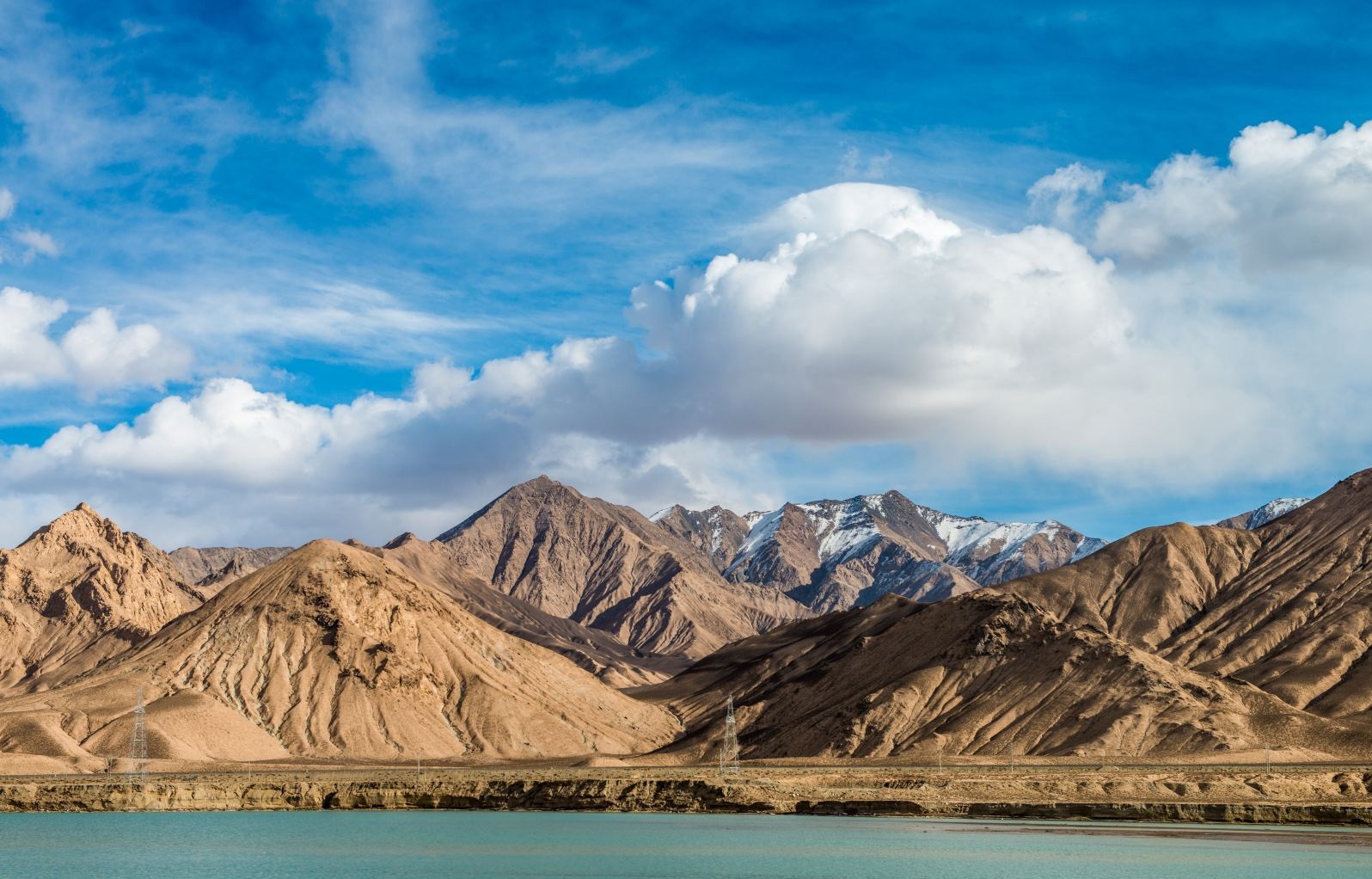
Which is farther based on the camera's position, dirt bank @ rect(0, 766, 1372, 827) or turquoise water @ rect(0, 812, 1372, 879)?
dirt bank @ rect(0, 766, 1372, 827)

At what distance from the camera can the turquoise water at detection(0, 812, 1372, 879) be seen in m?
84.8

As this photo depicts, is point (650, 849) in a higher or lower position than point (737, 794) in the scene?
lower

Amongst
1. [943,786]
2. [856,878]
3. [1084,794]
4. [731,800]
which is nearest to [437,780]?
[731,800]

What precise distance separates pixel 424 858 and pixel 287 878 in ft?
44.0

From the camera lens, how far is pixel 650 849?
9781cm

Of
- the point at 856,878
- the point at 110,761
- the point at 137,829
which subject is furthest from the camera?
the point at 110,761

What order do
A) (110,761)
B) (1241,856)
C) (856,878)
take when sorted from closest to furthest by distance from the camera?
(856,878)
(1241,856)
(110,761)

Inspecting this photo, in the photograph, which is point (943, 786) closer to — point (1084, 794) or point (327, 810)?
point (1084, 794)

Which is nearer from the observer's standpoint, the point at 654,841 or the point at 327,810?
the point at 654,841

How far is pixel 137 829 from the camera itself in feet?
387

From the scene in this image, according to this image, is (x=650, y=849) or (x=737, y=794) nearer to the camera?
(x=650, y=849)

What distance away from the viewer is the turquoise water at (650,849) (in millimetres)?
84750

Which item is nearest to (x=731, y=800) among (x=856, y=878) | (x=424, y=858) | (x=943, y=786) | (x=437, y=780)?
(x=943, y=786)

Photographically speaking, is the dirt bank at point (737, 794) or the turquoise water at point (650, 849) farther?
the dirt bank at point (737, 794)
